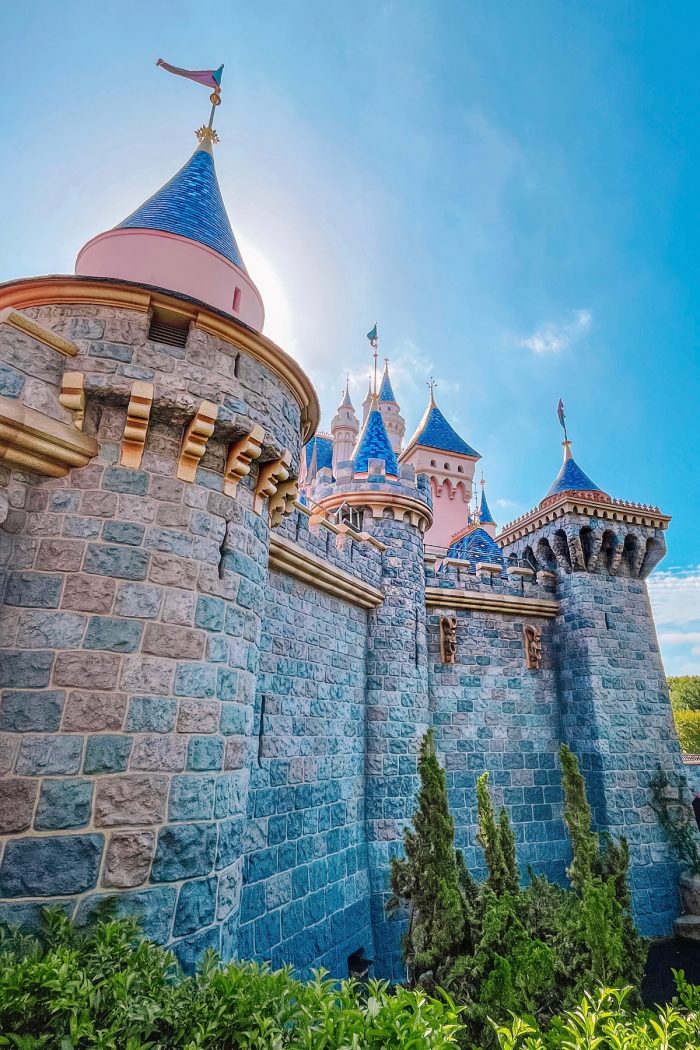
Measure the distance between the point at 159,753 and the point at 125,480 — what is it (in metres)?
1.97

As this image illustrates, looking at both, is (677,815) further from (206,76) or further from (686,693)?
(686,693)

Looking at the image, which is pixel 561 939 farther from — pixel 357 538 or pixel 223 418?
pixel 357 538

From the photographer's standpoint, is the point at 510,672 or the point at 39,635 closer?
the point at 39,635

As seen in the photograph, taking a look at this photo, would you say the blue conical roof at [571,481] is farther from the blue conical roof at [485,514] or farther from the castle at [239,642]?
the blue conical roof at [485,514]

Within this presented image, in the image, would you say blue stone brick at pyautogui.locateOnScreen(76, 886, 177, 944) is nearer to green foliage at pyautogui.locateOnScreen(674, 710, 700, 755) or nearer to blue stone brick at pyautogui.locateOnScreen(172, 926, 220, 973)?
blue stone brick at pyautogui.locateOnScreen(172, 926, 220, 973)

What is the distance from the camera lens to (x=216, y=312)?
444 centimetres

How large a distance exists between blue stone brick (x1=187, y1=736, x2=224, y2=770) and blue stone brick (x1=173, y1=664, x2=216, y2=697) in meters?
0.32

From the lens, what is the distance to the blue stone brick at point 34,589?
3.55 meters

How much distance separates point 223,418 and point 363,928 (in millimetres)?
7934

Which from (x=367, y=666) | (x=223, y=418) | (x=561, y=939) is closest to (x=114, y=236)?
(x=223, y=418)

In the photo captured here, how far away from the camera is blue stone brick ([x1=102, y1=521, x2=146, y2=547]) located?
3807 mm

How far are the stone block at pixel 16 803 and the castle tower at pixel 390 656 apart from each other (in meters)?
6.43

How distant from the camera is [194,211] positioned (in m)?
6.64

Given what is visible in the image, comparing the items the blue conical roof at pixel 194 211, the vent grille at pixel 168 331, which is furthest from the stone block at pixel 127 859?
the blue conical roof at pixel 194 211
